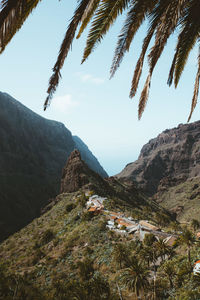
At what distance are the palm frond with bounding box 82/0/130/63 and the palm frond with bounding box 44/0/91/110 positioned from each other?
0.31 metres

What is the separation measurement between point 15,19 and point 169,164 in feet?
499

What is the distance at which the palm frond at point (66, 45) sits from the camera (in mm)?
3244

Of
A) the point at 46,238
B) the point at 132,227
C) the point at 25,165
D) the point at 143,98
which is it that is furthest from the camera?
the point at 25,165

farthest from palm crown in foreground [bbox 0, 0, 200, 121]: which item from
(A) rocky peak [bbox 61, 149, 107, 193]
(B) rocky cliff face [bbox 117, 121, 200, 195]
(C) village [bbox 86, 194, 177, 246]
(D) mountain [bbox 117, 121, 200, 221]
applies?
(B) rocky cliff face [bbox 117, 121, 200, 195]

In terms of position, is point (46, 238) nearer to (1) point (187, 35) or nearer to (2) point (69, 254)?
(2) point (69, 254)

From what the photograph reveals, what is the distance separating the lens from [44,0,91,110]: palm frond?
128 inches

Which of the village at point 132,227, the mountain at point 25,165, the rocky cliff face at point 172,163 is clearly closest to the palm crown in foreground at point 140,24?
the village at point 132,227

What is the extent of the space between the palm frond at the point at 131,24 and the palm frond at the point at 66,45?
1.08m

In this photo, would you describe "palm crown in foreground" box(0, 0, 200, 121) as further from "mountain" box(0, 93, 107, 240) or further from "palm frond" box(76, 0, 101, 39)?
"mountain" box(0, 93, 107, 240)

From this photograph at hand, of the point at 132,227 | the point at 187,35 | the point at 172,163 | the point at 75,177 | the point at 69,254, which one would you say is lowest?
the point at 69,254

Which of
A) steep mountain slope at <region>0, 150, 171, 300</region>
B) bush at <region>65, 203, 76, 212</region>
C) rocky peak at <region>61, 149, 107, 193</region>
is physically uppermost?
rocky peak at <region>61, 149, 107, 193</region>

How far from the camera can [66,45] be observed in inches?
135

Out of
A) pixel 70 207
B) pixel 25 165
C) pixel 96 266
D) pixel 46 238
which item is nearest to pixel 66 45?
pixel 96 266

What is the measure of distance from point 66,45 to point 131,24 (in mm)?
1565
